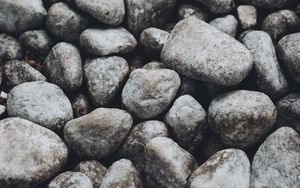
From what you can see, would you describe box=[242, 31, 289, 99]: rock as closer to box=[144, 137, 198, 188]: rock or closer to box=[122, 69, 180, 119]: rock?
box=[122, 69, 180, 119]: rock

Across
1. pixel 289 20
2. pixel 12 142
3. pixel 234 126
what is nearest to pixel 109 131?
pixel 12 142

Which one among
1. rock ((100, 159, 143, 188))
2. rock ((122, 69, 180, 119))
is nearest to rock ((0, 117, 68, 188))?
rock ((100, 159, 143, 188))

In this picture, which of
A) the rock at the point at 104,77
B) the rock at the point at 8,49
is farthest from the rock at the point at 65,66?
the rock at the point at 8,49

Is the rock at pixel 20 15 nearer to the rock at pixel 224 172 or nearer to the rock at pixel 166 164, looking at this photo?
the rock at pixel 166 164

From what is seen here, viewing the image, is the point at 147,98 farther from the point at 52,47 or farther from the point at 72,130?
the point at 52,47

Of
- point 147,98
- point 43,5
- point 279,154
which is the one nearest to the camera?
point 279,154

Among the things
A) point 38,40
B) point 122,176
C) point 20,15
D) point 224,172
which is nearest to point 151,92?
point 122,176
